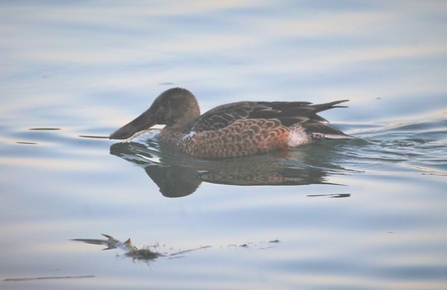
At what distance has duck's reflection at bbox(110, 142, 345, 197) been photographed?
839cm

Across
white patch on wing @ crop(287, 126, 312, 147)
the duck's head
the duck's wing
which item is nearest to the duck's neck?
the duck's head

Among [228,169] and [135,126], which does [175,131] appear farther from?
[228,169]

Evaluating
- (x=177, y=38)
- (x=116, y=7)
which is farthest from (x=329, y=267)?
(x=116, y=7)

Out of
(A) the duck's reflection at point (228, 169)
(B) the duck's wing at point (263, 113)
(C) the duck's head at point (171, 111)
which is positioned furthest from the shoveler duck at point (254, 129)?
(C) the duck's head at point (171, 111)

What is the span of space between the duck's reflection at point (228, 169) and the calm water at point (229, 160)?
3 centimetres

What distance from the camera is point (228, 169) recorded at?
29.7ft

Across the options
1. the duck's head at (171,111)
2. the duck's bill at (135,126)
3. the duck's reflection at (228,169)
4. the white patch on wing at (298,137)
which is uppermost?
the duck's head at (171,111)

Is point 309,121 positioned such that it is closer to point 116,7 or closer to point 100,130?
point 100,130

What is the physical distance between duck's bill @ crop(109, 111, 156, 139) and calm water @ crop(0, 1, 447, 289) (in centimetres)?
15

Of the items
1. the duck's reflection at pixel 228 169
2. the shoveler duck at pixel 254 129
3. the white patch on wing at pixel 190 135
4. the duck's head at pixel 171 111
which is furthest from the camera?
the duck's head at pixel 171 111

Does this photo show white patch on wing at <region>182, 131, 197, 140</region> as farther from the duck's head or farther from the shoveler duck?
the duck's head

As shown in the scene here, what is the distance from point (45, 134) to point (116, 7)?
15.5 ft

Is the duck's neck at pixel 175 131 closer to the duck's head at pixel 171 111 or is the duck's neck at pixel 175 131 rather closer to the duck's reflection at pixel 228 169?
the duck's head at pixel 171 111

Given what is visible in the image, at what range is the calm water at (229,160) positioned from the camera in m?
6.16
